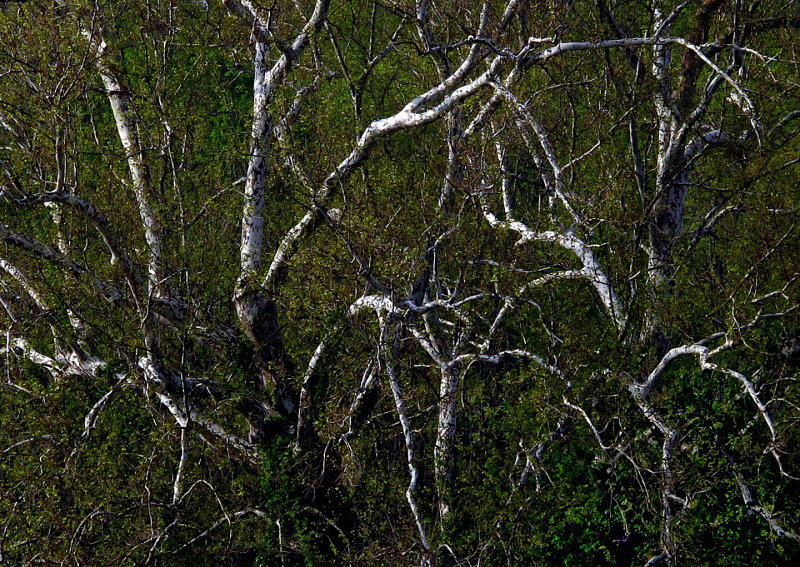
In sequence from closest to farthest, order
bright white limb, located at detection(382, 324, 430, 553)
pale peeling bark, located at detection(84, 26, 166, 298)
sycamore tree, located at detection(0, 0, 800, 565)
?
bright white limb, located at detection(382, 324, 430, 553)
sycamore tree, located at detection(0, 0, 800, 565)
pale peeling bark, located at detection(84, 26, 166, 298)

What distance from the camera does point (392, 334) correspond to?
554 inches

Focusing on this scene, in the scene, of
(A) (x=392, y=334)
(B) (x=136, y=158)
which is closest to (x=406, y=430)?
(A) (x=392, y=334)

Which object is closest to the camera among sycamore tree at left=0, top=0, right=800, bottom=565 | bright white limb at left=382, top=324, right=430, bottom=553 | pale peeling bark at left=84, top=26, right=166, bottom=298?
bright white limb at left=382, top=324, right=430, bottom=553

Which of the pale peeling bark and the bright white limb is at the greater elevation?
the pale peeling bark

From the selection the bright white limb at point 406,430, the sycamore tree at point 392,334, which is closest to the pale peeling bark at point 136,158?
the sycamore tree at point 392,334

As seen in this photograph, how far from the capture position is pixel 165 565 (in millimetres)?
15531

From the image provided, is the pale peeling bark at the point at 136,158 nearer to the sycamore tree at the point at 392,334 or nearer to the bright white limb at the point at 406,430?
the sycamore tree at the point at 392,334

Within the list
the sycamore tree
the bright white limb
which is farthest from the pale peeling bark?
the bright white limb

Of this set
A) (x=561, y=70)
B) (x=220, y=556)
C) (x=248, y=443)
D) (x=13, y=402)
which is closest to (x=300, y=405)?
(x=248, y=443)

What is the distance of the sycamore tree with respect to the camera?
45.0 feet

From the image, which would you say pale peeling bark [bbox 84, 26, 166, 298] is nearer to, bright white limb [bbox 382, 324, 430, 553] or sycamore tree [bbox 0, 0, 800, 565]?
sycamore tree [bbox 0, 0, 800, 565]

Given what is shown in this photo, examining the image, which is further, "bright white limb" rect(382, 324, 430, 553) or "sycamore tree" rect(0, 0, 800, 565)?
"sycamore tree" rect(0, 0, 800, 565)

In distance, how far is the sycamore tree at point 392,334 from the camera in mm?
13727

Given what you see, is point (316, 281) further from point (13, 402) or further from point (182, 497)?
point (13, 402)
